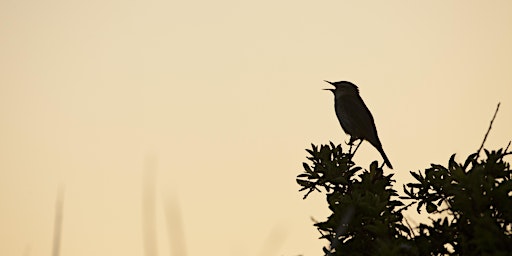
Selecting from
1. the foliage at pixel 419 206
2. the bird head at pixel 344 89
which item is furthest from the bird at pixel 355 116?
the foliage at pixel 419 206

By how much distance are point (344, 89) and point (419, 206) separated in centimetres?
604

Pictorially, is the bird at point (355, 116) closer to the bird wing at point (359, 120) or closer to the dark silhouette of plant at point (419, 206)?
the bird wing at point (359, 120)

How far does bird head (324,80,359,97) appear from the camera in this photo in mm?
11352

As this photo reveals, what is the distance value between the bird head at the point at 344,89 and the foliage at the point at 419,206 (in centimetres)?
534

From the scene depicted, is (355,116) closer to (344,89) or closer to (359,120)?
(359,120)

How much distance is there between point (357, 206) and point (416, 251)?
0.68 m

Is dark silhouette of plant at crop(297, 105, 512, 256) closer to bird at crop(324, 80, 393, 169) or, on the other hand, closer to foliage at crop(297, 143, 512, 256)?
foliage at crop(297, 143, 512, 256)

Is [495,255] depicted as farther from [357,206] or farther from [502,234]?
[357,206]

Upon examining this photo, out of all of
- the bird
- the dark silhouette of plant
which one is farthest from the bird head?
the dark silhouette of plant

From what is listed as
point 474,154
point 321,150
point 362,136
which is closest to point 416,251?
point 474,154

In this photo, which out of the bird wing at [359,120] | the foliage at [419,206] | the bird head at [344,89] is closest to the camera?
the foliage at [419,206]

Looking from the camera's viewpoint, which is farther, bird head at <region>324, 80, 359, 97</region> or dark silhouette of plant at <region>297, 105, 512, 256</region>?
bird head at <region>324, 80, 359, 97</region>

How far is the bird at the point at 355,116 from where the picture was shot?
10.7 metres

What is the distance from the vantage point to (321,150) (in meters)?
6.07
